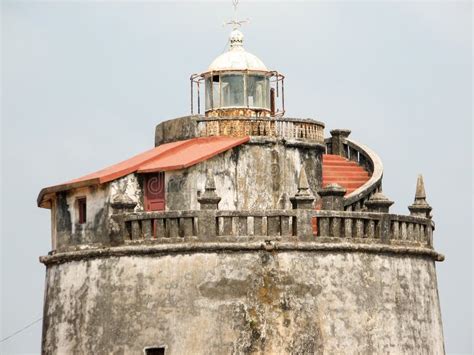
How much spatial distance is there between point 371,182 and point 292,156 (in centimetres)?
219

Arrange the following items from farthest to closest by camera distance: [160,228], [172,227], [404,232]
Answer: [404,232], [160,228], [172,227]

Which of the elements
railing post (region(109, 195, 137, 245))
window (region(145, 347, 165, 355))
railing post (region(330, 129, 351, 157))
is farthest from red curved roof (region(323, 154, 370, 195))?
window (region(145, 347, 165, 355))

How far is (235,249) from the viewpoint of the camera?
36594mm

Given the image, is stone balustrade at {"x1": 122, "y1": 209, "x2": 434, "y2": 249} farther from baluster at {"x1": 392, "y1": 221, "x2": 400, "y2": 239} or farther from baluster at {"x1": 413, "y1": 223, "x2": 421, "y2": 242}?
baluster at {"x1": 413, "y1": 223, "x2": 421, "y2": 242}

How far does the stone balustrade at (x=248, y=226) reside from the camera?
36688 mm

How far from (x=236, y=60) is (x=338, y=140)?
3.90m

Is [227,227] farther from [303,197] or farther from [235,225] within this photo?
[303,197]

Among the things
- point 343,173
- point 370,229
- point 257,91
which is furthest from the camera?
point 343,173

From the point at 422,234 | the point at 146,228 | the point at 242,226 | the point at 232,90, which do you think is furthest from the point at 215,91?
the point at 422,234

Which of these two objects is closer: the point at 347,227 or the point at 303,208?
the point at 303,208

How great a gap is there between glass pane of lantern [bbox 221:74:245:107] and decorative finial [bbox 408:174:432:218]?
3702mm

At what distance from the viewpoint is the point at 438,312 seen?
3962 cm

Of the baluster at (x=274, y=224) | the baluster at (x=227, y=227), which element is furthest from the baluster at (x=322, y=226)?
the baluster at (x=227, y=227)

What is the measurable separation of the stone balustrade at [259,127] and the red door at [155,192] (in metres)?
1.46
